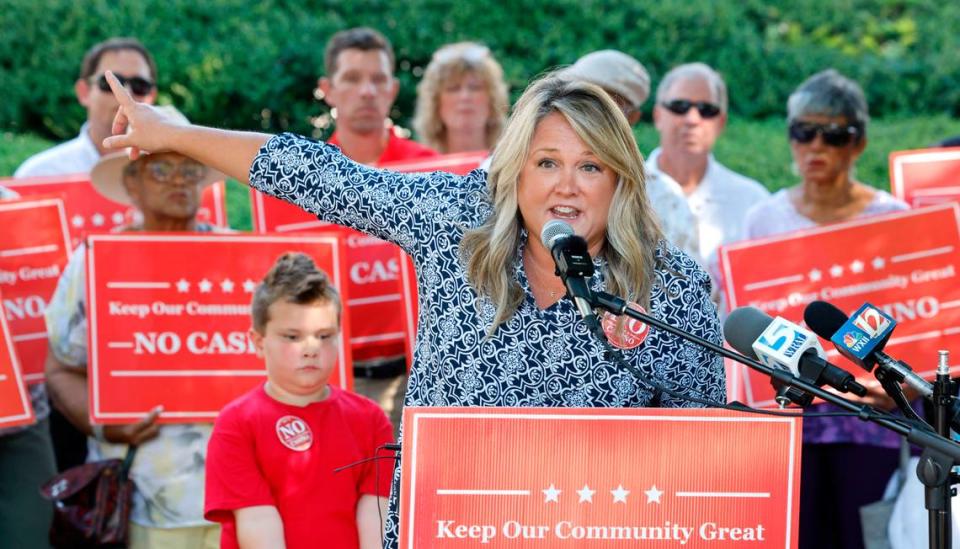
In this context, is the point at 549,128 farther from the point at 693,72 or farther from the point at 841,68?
the point at 841,68

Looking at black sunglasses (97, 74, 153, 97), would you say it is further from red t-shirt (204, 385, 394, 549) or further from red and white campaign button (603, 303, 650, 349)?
red and white campaign button (603, 303, 650, 349)

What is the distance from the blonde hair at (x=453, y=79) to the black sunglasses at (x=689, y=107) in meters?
0.83

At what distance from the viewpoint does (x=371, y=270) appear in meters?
6.09

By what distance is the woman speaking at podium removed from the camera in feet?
11.9

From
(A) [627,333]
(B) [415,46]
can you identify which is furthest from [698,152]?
(B) [415,46]

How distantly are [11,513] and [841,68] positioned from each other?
763 centimetres

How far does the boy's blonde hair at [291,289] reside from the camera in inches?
194

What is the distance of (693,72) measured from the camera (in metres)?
6.82

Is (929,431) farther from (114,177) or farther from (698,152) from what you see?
(114,177)

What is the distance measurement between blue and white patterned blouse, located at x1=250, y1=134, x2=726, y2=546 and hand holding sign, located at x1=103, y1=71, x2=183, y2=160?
0.25 metres

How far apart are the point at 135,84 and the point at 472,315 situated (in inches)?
151

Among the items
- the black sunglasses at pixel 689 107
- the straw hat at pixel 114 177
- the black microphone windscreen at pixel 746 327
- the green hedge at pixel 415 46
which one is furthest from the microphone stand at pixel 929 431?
the green hedge at pixel 415 46

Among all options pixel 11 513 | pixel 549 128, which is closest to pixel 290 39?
pixel 11 513

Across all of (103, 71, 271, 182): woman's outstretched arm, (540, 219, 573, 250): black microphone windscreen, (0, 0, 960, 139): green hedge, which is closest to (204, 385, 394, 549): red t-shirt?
(103, 71, 271, 182): woman's outstretched arm
